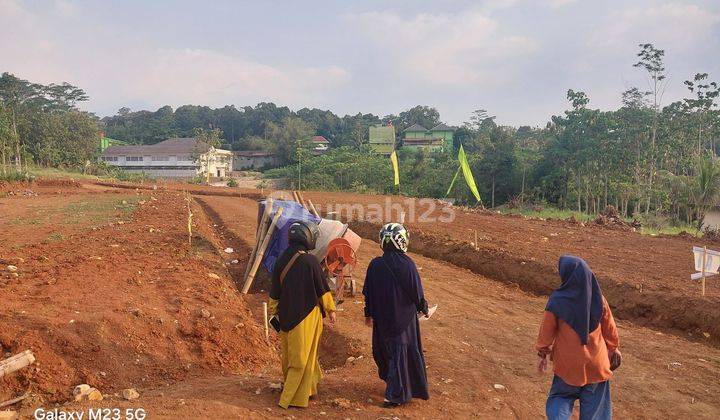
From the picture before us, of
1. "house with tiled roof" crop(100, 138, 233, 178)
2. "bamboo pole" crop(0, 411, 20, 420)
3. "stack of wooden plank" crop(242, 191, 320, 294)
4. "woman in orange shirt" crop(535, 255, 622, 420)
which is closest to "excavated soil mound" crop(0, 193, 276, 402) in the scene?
"stack of wooden plank" crop(242, 191, 320, 294)

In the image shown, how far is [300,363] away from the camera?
14.5 feet

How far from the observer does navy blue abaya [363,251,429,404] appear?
4465 millimetres

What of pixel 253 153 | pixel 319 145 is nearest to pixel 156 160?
pixel 253 153

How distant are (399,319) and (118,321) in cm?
340

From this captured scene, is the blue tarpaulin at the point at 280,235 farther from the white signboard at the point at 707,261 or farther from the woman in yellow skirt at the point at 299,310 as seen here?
the white signboard at the point at 707,261

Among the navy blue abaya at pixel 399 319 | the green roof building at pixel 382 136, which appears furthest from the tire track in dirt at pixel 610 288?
the green roof building at pixel 382 136

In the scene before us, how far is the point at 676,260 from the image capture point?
12227mm

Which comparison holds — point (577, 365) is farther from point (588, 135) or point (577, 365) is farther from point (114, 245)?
point (588, 135)

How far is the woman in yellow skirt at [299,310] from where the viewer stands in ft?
14.5

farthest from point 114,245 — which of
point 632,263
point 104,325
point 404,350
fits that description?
point 632,263

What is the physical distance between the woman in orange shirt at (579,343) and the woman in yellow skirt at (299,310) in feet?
6.16

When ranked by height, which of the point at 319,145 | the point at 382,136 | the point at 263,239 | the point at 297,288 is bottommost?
the point at 263,239

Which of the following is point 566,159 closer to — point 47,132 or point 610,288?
point 610,288

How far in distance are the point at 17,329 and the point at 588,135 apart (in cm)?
2863
